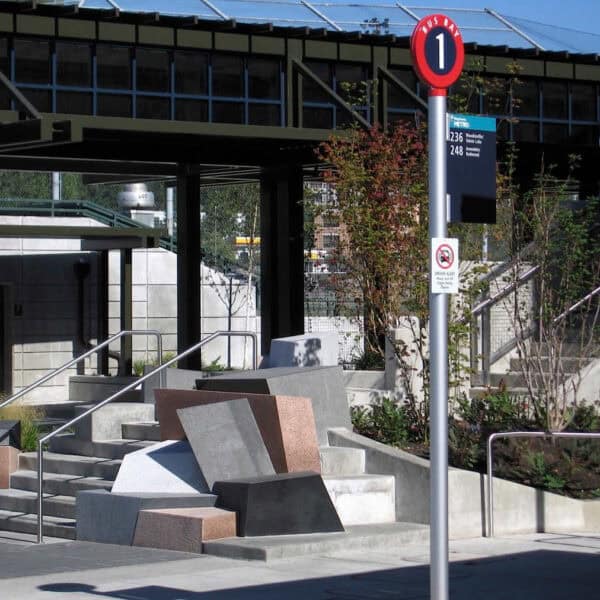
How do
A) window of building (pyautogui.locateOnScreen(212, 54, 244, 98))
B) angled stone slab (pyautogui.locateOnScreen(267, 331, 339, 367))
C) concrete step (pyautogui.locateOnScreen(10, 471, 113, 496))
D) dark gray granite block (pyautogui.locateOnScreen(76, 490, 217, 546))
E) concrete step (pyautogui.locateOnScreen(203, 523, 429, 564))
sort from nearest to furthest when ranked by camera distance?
concrete step (pyautogui.locateOnScreen(203, 523, 429, 564)), dark gray granite block (pyautogui.locateOnScreen(76, 490, 217, 546)), concrete step (pyautogui.locateOnScreen(10, 471, 113, 496)), angled stone slab (pyautogui.locateOnScreen(267, 331, 339, 367)), window of building (pyautogui.locateOnScreen(212, 54, 244, 98))

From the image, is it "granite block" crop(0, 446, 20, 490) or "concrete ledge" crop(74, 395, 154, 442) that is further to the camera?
"concrete ledge" crop(74, 395, 154, 442)

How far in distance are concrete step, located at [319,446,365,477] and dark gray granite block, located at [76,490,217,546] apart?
1597 mm

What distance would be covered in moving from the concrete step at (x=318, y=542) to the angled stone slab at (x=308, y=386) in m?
1.74

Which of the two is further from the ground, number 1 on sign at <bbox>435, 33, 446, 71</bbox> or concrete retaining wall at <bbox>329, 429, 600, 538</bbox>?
number 1 on sign at <bbox>435, 33, 446, 71</bbox>

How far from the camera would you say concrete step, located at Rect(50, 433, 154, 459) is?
15.3 metres

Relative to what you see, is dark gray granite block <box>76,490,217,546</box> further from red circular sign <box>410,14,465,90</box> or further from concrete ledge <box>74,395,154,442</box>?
red circular sign <box>410,14,465,90</box>

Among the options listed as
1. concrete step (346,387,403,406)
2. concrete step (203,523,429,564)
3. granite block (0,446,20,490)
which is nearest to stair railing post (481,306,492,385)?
concrete step (346,387,403,406)

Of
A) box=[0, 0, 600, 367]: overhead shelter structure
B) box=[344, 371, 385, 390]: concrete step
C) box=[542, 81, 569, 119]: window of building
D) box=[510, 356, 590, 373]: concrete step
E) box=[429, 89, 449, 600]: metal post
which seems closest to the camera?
box=[429, 89, 449, 600]: metal post

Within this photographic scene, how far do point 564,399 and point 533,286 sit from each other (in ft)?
6.85

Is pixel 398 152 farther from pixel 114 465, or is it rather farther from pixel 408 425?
pixel 114 465

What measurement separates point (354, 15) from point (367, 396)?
48.5ft

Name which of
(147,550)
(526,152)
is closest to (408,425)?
(147,550)

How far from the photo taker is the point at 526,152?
25.8 metres

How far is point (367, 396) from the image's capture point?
1659cm
